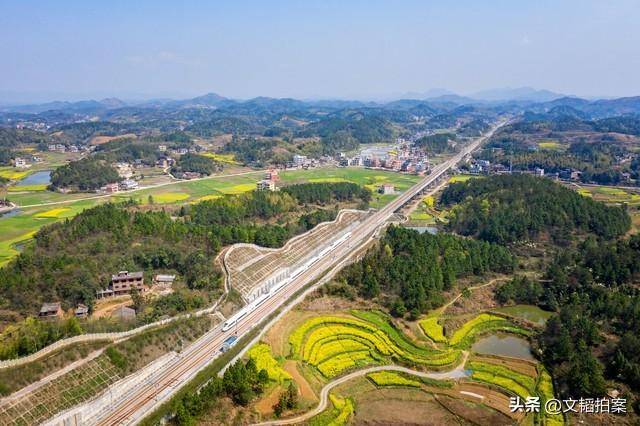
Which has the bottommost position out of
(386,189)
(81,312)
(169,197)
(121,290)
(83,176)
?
(169,197)

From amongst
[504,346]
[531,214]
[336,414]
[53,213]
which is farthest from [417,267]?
[53,213]

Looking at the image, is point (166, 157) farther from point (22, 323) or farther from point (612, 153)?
point (612, 153)

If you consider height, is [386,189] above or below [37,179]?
above

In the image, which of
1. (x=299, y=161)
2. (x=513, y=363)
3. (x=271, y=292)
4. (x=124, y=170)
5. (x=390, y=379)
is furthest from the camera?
(x=299, y=161)

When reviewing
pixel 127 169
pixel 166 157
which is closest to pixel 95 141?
pixel 166 157

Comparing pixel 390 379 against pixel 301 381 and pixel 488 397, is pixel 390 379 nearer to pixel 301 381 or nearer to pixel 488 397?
pixel 301 381

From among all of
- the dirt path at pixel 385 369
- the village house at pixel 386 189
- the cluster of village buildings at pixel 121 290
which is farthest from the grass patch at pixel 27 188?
the dirt path at pixel 385 369

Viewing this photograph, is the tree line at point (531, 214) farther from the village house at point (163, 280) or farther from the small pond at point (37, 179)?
the small pond at point (37, 179)

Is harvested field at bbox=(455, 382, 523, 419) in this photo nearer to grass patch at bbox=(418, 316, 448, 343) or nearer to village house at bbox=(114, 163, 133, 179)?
grass patch at bbox=(418, 316, 448, 343)
